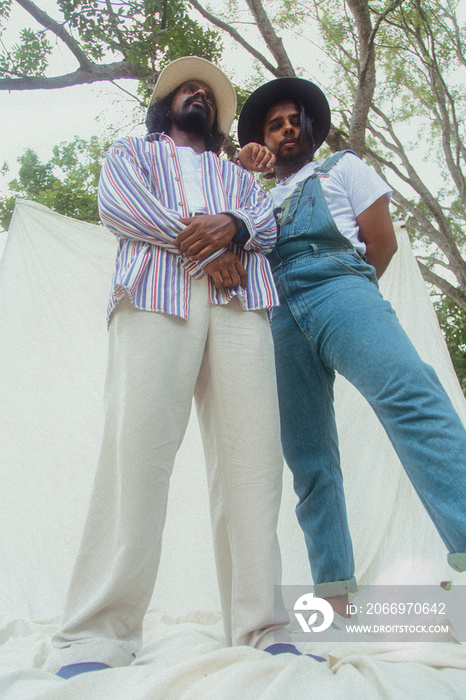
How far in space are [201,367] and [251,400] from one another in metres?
0.20

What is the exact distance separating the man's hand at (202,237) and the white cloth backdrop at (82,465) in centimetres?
102

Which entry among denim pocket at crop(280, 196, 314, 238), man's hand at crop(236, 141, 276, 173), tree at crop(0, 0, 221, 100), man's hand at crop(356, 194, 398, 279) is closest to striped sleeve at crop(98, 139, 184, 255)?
denim pocket at crop(280, 196, 314, 238)

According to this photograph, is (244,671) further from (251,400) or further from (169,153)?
(169,153)

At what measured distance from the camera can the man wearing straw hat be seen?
4.00 feet

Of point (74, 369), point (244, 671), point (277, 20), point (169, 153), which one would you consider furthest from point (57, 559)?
point (277, 20)

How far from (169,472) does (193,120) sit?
1.19 metres

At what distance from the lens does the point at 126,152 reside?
1580 millimetres

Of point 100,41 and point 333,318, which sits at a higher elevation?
point 100,41

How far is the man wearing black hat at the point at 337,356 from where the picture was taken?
48.4 inches

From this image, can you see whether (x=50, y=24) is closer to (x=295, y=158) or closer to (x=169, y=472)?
(x=295, y=158)

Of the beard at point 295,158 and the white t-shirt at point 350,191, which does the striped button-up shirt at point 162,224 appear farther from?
the beard at point 295,158

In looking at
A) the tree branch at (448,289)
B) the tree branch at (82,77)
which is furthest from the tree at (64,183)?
the tree branch at (448,289)

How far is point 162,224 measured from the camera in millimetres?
1406

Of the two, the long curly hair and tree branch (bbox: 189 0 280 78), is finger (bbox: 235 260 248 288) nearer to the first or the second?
the long curly hair
